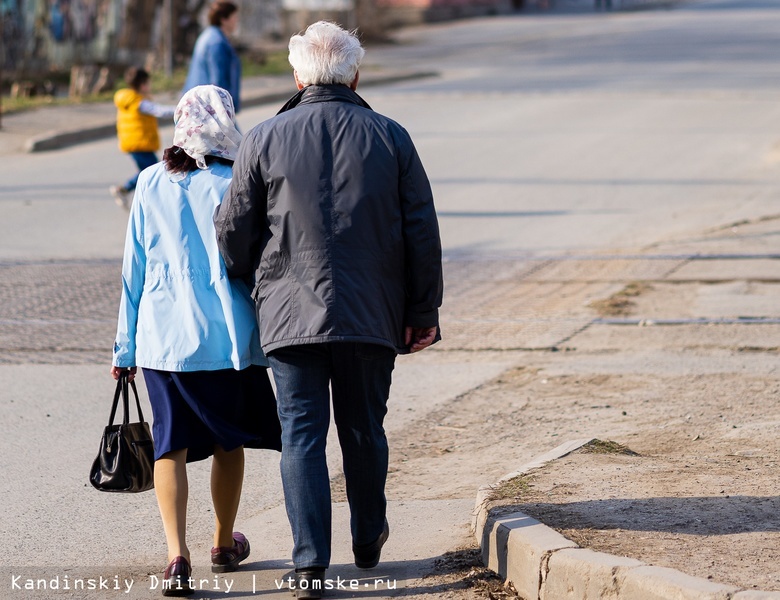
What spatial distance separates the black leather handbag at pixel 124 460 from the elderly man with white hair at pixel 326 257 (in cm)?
55

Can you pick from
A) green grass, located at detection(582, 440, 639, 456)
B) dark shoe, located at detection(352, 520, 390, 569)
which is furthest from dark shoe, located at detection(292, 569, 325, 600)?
green grass, located at detection(582, 440, 639, 456)

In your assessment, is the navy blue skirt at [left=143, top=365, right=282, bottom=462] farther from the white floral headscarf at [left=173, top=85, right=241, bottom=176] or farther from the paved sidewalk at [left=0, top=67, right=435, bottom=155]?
the paved sidewalk at [left=0, top=67, right=435, bottom=155]

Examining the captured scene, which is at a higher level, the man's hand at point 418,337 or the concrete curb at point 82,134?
the man's hand at point 418,337

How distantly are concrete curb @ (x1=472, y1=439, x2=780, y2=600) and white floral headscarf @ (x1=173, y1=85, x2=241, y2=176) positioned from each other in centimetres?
159

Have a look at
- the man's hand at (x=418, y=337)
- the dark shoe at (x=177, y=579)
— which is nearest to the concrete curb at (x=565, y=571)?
the man's hand at (x=418, y=337)

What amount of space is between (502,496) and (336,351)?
1.00 m

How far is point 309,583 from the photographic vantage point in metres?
4.07

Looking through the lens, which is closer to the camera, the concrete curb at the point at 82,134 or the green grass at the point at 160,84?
the concrete curb at the point at 82,134

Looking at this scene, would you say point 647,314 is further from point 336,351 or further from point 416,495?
point 336,351

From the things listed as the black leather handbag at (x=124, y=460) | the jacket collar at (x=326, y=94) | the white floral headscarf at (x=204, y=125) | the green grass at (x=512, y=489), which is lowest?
the green grass at (x=512, y=489)

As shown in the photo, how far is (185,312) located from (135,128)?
7.76m

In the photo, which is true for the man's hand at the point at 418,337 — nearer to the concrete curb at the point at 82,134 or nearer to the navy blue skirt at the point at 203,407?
the navy blue skirt at the point at 203,407

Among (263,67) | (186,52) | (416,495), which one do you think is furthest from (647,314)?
(186,52)

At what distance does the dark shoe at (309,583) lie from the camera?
4.07 m
